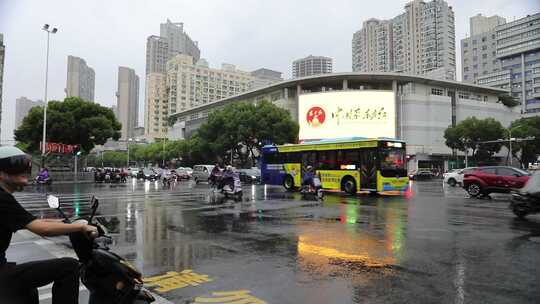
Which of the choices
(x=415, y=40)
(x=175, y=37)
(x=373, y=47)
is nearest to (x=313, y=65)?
(x=373, y=47)

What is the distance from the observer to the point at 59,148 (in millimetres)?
38312

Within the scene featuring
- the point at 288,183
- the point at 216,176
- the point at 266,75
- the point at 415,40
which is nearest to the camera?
the point at 216,176

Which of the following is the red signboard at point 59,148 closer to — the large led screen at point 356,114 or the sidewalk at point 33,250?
the sidewalk at point 33,250

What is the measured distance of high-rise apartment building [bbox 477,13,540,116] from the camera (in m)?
99.1

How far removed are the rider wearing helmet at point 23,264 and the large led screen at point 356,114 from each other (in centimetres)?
5603

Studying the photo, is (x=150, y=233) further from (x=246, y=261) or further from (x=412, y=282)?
(x=412, y=282)

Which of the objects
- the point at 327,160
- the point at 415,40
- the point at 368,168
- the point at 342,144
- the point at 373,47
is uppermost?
the point at 415,40

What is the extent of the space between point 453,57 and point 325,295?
133 metres

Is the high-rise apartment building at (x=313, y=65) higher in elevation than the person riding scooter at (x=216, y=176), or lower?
higher

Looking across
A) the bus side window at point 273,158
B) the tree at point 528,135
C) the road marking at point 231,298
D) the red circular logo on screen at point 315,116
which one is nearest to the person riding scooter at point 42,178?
the bus side window at point 273,158

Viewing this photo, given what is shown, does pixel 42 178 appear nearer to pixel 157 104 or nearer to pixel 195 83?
pixel 195 83

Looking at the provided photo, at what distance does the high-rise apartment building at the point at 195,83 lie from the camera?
126m

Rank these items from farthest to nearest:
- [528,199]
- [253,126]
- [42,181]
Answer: [253,126]
[42,181]
[528,199]

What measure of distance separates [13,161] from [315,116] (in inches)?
2281
